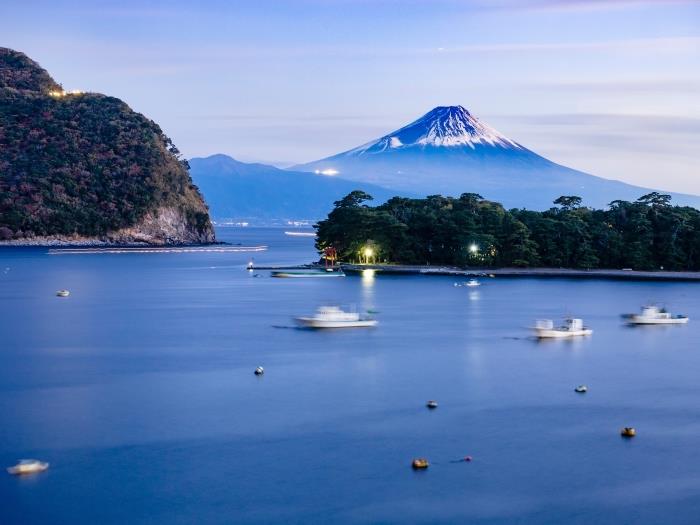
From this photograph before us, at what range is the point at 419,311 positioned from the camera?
221 ft

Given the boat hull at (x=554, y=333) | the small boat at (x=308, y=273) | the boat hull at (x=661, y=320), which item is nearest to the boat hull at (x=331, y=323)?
the boat hull at (x=554, y=333)

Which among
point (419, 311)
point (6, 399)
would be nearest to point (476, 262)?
point (419, 311)

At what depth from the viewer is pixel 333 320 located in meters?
56.3

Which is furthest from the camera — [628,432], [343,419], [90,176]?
[90,176]

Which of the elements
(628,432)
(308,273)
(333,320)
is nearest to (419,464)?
(628,432)

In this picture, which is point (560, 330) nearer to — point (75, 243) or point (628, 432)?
point (628, 432)

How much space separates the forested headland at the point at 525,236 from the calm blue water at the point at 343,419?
99.0ft

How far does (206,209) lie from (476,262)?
364ft

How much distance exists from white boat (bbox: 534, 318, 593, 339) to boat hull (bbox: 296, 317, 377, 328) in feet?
33.9

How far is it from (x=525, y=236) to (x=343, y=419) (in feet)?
214

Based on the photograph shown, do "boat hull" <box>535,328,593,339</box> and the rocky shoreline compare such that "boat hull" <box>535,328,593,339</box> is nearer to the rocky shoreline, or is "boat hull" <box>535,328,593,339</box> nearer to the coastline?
the coastline

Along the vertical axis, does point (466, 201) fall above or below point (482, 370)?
above

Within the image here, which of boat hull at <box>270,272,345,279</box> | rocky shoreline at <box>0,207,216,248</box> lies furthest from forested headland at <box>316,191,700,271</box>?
rocky shoreline at <box>0,207,216,248</box>

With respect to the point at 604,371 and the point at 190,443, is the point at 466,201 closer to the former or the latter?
the point at 604,371
